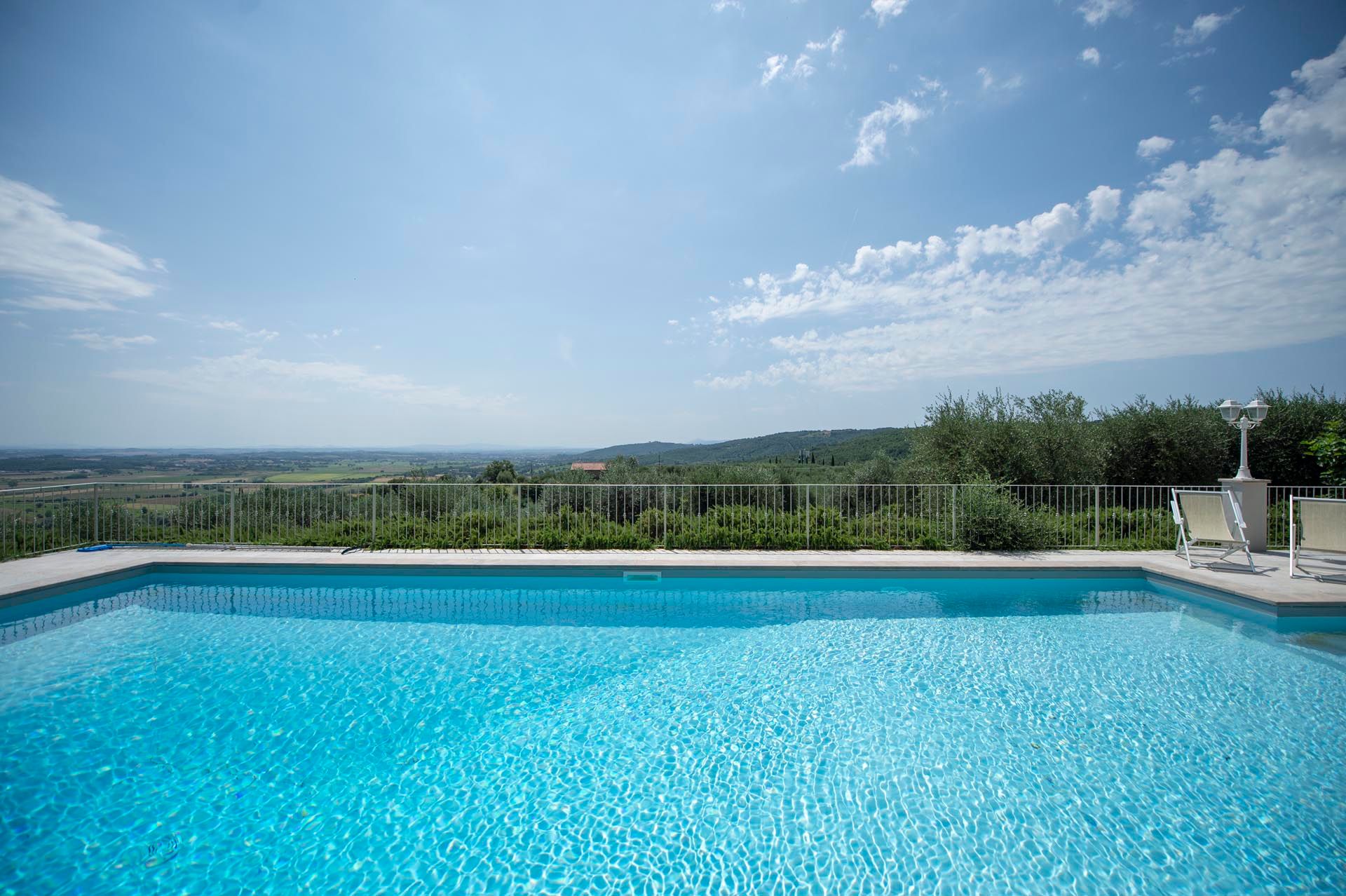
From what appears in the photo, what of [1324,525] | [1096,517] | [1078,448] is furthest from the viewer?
[1078,448]

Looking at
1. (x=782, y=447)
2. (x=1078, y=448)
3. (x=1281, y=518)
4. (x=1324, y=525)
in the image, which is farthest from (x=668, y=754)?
(x=782, y=447)

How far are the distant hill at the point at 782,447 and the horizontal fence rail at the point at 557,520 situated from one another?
4.72 metres

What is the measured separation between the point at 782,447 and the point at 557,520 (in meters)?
23.4

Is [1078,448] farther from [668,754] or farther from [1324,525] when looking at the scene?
[668,754]

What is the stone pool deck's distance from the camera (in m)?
5.88

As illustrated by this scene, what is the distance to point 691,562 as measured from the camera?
676cm

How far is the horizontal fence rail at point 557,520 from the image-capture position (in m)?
7.63

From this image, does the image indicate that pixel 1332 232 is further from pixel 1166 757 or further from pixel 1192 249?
pixel 1166 757

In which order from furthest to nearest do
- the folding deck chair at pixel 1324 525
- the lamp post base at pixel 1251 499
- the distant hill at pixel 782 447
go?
the distant hill at pixel 782 447
the lamp post base at pixel 1251 499
the folding deck chair at pixel 1324 525

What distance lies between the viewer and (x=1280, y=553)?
731 centimetres

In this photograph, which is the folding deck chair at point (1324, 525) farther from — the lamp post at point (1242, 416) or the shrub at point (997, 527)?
the shrub at point (997, 527)

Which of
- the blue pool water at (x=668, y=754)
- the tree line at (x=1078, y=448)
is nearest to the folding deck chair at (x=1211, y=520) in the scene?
the blue pool water at (x=668, y=754)

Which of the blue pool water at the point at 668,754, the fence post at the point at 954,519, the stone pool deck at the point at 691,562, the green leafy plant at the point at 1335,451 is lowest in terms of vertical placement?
the blue pool water at the point at 668,754

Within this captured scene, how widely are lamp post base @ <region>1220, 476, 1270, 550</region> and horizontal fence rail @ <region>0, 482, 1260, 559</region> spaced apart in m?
0.82
